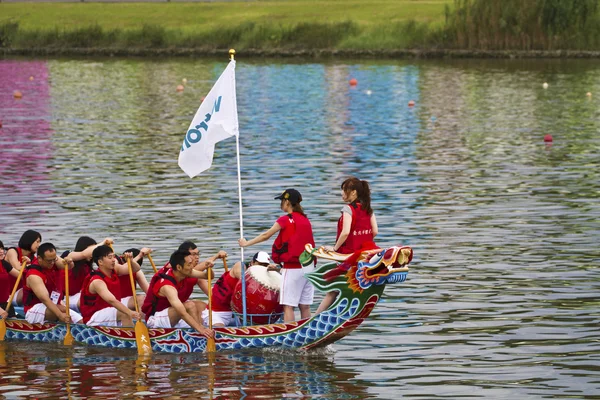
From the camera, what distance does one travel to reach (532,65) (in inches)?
3056

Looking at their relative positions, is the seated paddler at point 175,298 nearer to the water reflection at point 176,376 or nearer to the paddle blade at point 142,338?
the paddle blade at point 142,338

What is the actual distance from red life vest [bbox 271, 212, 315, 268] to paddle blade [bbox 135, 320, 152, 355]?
243 centimetres

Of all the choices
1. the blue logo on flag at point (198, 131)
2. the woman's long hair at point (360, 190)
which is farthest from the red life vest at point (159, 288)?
the woman's long hair at point (360, 190)

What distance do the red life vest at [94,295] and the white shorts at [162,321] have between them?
0.78m

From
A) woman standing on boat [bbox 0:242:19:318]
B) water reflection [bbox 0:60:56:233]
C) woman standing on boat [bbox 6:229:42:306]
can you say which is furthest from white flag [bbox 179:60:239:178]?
water reflection [bbox 0:60:56:233]

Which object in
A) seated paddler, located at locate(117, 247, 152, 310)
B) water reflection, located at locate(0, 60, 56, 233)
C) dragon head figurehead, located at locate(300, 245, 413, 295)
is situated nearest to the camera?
dragon head figurehead, located at locate(300, 245, 413, 295)

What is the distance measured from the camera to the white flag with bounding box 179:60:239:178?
1983cm

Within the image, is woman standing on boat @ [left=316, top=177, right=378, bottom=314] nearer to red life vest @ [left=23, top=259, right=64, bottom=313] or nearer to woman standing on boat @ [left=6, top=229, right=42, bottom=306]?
red life vest @ [left=23, top=259, right=64, bottom=313]

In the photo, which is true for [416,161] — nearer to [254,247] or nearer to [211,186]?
[211,186]

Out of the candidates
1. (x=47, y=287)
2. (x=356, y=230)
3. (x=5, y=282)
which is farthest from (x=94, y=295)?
(x=356, y=230)

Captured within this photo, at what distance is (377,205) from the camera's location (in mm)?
31641

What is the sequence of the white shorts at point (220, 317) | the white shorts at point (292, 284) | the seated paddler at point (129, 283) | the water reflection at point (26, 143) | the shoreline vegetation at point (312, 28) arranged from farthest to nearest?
the shoreline vegetation at point (312, 28) → the water reflection at point (26, 143) → the seated paddler at point (129, 283) → the white shorts at point (220, 317) → the white shorts at point (292, 284)

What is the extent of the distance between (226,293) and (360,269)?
Answer: 2.78 meters

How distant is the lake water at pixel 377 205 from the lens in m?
17.9
